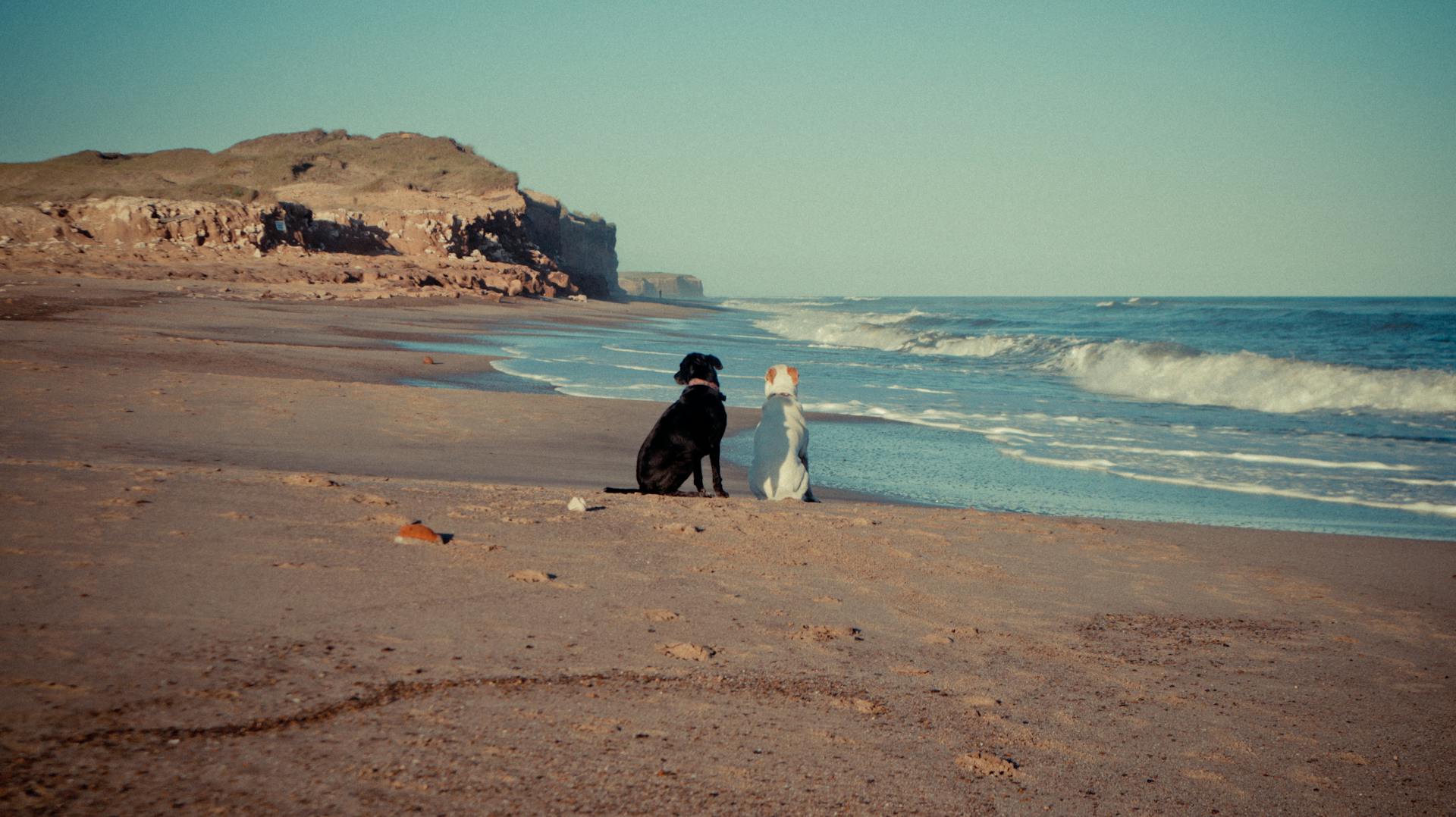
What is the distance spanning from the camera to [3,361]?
28.2 ft

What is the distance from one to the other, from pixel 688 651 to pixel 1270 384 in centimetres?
1701

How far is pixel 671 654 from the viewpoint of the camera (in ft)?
10.0

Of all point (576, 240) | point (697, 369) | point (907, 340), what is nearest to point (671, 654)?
point (697, 369)

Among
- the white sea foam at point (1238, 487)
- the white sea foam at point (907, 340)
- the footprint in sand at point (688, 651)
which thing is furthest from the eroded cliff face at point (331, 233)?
the footprint in sand at point (688, 651)

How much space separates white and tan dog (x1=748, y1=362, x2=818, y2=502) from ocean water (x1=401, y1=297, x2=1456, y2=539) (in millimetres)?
1206

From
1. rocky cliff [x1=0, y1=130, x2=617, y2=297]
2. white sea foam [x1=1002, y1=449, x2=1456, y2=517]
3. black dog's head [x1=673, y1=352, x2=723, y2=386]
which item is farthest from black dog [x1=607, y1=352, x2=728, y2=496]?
rocky cliff [x1=0, y1=130, x2=617, y2=297]

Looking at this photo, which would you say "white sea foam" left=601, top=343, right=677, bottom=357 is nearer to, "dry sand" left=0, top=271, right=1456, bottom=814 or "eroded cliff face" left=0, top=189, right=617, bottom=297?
"eroded cliff face" left=0, top=189, right=617, bottom=297

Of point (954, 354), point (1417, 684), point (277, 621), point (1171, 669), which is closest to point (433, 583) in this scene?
point (277, 621)

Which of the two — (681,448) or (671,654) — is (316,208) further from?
(671,654)

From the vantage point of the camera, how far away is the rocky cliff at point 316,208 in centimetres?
2941

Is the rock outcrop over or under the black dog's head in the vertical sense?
over

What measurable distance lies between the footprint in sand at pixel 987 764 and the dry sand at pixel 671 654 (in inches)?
1.4

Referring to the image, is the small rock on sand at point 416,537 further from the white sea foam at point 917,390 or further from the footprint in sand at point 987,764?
the white sea foam at point 917,390

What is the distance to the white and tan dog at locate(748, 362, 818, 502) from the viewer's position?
6.68 metres
